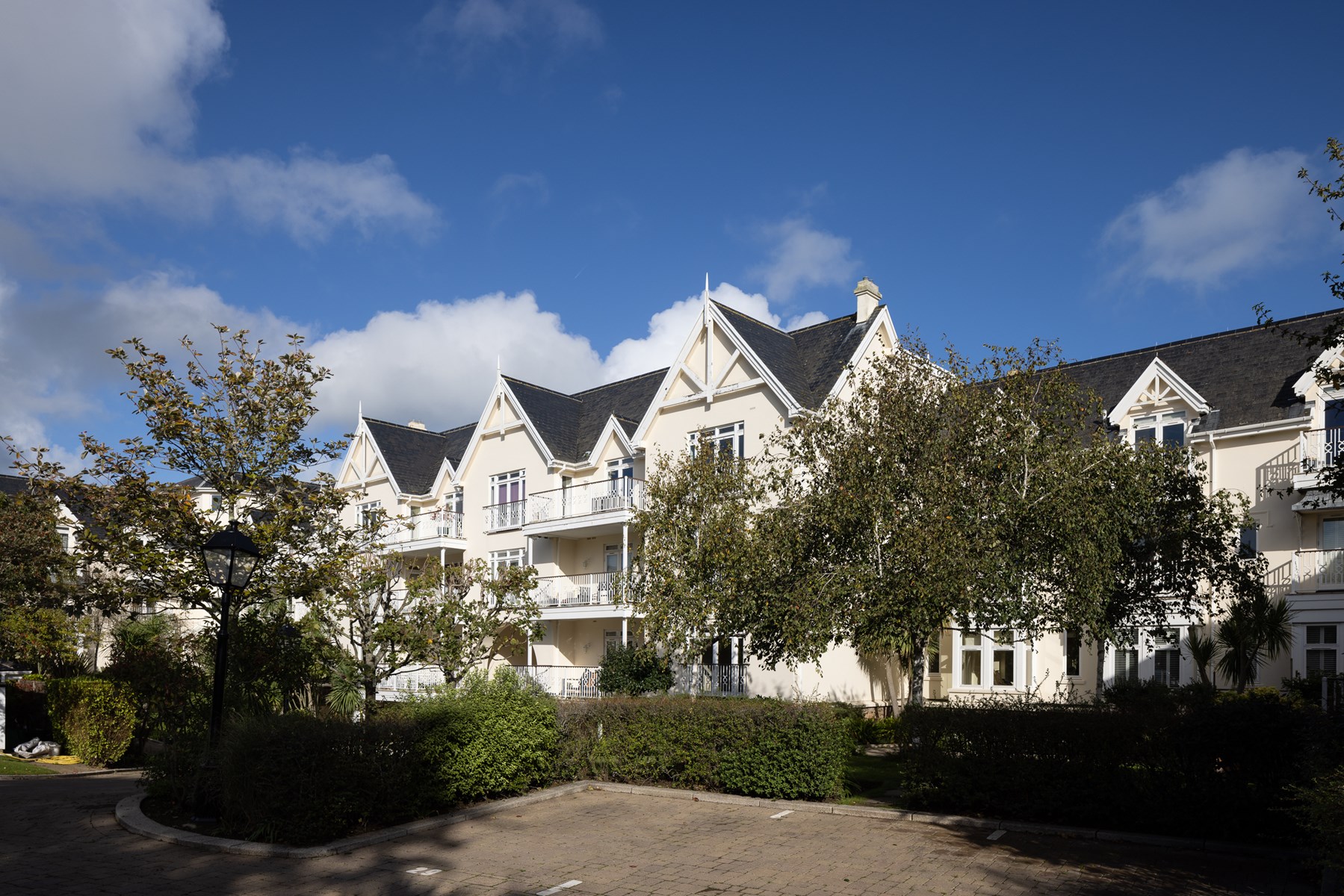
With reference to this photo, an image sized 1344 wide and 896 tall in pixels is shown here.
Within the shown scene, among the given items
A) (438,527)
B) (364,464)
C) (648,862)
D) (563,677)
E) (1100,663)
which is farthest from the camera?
(364,464)

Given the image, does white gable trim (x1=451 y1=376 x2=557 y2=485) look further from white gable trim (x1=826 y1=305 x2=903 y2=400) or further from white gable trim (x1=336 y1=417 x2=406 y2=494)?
white gable trim (x1=826 y1=305 x2=903 y2=400)

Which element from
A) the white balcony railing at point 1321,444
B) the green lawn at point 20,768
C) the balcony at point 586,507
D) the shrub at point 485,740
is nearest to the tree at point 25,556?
the green lawn at point 20,768

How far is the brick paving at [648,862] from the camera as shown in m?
9.61

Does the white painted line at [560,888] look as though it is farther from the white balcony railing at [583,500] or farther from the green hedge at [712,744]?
the white balcony railing at [583,500]

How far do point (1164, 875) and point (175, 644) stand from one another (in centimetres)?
1661

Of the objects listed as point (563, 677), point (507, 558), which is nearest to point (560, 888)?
point (563, 677)

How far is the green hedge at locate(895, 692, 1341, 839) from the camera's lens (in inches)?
432

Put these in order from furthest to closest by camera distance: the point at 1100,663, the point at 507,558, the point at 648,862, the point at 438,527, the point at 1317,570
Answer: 1. the point at 438,527
2. the point at 507,558
3. the point at 1100,663
4. the point at 1317,570
5. the point at 648,862

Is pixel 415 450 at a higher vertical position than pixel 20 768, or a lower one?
higher

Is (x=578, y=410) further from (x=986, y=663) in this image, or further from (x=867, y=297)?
(x=986, y=663)

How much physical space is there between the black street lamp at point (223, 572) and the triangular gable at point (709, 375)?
690 inches

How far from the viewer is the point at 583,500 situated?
33906 millimetres

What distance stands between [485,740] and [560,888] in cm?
454

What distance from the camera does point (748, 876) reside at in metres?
10.1
